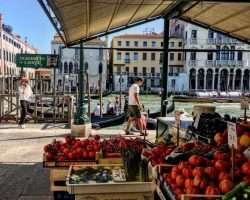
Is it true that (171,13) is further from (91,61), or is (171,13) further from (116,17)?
(91,61)

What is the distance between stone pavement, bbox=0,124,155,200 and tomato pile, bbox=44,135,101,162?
853 millimetres

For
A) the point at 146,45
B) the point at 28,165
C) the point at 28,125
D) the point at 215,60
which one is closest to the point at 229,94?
the point at 215,60

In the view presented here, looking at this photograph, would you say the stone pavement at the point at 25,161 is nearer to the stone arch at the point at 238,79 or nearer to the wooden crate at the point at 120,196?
the wooden crate at the point at 120,196

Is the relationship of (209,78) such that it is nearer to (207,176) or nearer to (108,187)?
(108,187)

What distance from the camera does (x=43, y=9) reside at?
214 inches

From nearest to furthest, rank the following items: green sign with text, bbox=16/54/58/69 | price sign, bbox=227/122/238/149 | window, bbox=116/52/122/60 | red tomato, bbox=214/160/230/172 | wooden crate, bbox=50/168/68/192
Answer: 1. red tomato, bbox=214/160/230/172
2. price sign, bbox=227/122/238/149
3. wooden crate, bbox=50/168/68/192
4. green sign with text, bbox=16/54/58/69
5. window, bbox=116/52/122/60

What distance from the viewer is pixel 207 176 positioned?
9.66 ft

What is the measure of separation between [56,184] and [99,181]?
1118 millimetres

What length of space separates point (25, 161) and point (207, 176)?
5.74m

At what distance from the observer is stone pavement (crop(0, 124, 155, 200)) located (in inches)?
236

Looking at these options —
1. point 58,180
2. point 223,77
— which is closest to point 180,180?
point 58,180

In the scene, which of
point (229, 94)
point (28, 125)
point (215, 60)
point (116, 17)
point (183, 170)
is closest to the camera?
point (183, 170)

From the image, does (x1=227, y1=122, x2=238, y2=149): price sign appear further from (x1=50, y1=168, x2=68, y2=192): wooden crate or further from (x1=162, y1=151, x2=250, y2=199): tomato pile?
(x1=50, y1=168, x2=68, y2=192): wooden crate

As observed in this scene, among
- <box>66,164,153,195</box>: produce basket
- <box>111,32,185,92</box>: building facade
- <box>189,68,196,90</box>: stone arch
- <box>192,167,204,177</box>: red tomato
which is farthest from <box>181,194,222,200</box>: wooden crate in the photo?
<box>111,32,185,92</box>: building facade
